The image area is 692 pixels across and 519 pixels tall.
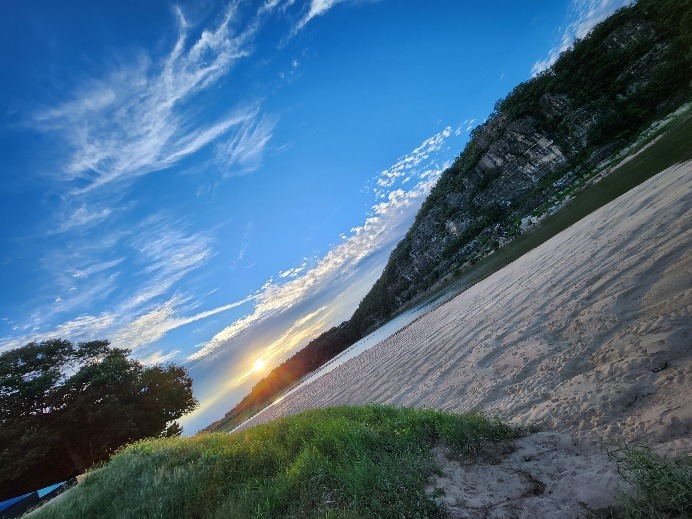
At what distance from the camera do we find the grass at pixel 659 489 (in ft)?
9.22

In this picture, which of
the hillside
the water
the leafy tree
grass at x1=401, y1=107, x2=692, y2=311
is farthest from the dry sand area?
the hillside

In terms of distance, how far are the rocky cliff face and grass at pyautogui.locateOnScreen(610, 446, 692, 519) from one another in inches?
2440

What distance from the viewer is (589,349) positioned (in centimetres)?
702

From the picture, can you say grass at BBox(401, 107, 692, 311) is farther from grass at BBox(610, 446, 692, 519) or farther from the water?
grass at BBox(610, 446, 692, 519)

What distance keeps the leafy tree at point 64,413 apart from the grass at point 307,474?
25.3 metres

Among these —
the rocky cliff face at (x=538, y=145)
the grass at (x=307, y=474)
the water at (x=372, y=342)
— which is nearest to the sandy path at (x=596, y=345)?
the grass at (x=307, y=474)

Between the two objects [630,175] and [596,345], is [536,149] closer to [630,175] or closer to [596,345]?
[630,175]

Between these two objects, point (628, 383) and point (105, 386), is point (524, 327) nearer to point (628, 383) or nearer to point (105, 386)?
point (628, 383)

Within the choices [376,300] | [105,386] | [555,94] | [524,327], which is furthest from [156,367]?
[555,94]

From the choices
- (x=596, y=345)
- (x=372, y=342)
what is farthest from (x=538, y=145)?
(x=596, y=345)

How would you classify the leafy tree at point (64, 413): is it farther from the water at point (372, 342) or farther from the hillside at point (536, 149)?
the hillside at point (536, 149)

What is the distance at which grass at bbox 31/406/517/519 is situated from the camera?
439 centimetres

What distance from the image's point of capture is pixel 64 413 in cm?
2883

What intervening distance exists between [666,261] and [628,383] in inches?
185
